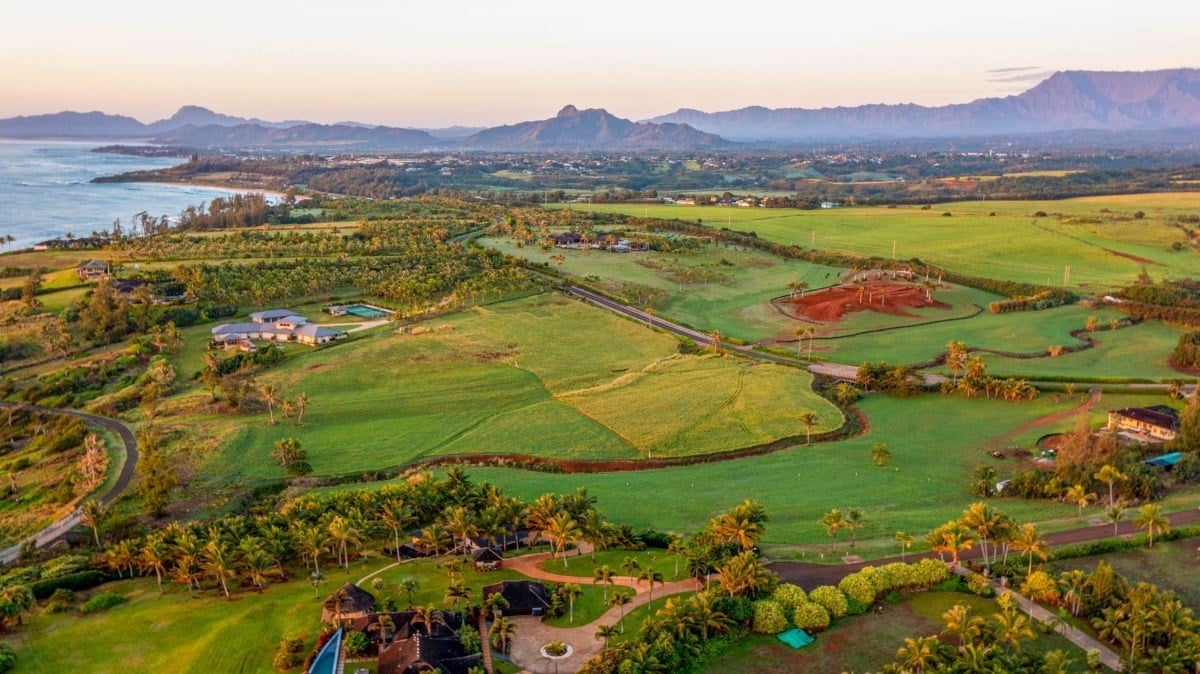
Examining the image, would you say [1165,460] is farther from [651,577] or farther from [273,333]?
[273,333]

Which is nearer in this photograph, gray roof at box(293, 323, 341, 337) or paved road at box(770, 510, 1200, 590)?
paved road at box(770, 510, 1200, 590)

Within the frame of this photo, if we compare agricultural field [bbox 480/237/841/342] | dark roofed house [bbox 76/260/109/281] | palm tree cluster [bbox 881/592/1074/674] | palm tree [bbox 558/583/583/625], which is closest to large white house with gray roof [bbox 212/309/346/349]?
dark roofed house [bbox 76/260/109/281]

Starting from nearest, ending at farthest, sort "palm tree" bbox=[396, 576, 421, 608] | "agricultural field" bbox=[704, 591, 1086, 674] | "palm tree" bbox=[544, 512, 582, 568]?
"agricultural field" bbox=[704, 591, 1086, 674] → "palm tree" bbox=[396, 576, 421, 608] → "palm tree" bbox=[544, 512, 582, 568]

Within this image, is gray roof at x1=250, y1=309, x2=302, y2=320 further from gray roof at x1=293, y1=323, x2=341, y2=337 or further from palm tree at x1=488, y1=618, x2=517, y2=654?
palm tree at x1=488, y1=618, x2=517, y2=654

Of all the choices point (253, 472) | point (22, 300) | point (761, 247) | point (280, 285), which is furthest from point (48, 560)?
point (761, 247)

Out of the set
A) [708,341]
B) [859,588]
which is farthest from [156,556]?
[708,341]

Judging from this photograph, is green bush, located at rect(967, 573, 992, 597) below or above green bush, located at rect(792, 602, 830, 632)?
above
